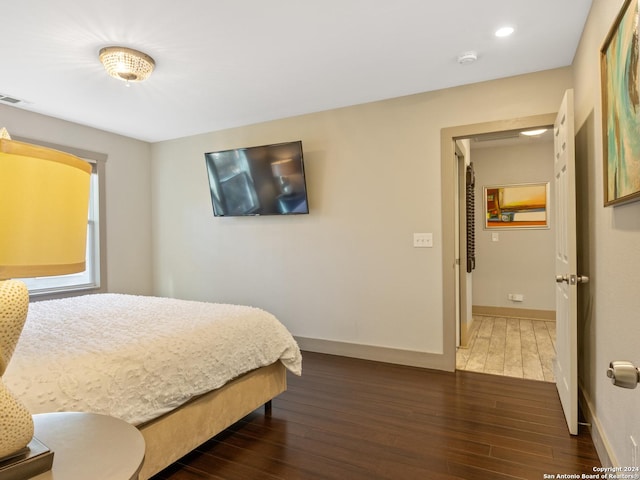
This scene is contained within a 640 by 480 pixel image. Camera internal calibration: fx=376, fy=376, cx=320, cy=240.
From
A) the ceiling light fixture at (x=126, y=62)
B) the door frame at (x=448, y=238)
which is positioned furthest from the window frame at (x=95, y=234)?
the door frame at (x=448, y=238)

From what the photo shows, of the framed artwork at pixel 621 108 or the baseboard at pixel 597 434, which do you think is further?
the baseboard at pixel 597 434

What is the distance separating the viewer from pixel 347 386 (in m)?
3.00

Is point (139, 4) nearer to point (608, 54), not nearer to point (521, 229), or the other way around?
point (608, 54)

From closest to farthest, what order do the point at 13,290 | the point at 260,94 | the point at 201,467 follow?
the point at 13,290 < the point at 201,467 < the point at 260,94

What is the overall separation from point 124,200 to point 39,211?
443cm

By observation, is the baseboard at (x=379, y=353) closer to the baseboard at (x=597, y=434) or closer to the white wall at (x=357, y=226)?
the white wall at (x=357, y=226)

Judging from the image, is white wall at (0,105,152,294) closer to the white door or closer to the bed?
the bed

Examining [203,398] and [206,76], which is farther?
[206,76]

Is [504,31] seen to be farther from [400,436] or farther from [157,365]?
[157,365]

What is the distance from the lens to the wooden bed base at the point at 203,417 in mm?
1754

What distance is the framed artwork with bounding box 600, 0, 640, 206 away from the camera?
52.7 inches

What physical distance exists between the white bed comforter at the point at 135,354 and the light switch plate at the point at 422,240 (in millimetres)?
1547

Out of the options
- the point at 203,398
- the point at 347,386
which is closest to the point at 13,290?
the point at 203,398

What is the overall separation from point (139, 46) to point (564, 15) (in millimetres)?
2711
